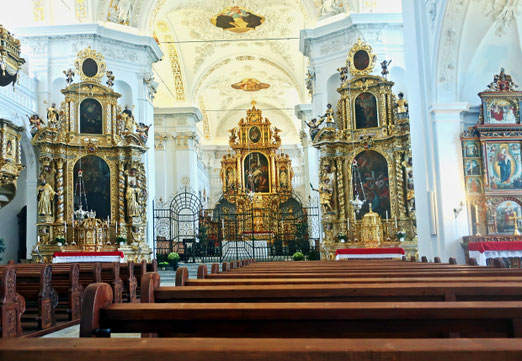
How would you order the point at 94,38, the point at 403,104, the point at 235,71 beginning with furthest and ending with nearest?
the point at 235,71 < the point at 94,38 < the point at 403,104

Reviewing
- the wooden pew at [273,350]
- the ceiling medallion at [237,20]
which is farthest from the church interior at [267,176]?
the ceiling medallion at [237,20]

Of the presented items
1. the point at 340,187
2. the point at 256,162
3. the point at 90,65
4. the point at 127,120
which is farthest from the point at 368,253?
the point at 256,162

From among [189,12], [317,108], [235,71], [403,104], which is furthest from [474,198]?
[235,71]

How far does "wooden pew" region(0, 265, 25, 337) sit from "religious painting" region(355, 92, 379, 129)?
1245 centimetres

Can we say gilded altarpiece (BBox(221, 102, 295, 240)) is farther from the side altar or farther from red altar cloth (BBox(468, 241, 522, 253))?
red altar cloth (BBox(468, 241, 522, 253))

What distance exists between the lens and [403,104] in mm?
15203

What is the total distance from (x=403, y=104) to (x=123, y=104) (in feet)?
28.9

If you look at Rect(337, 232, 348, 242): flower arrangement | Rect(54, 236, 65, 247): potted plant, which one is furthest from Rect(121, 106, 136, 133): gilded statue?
Rect(337, 232, 348, 242): flower arrangement

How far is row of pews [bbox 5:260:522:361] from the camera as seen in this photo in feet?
4.02

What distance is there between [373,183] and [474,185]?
4851 millimetres

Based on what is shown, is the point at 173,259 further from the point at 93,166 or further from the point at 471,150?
the point at 471,150

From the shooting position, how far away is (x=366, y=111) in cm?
1602

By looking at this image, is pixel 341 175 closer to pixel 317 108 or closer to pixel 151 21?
pixel 317 108

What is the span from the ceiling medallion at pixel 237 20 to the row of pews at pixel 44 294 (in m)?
15.0
